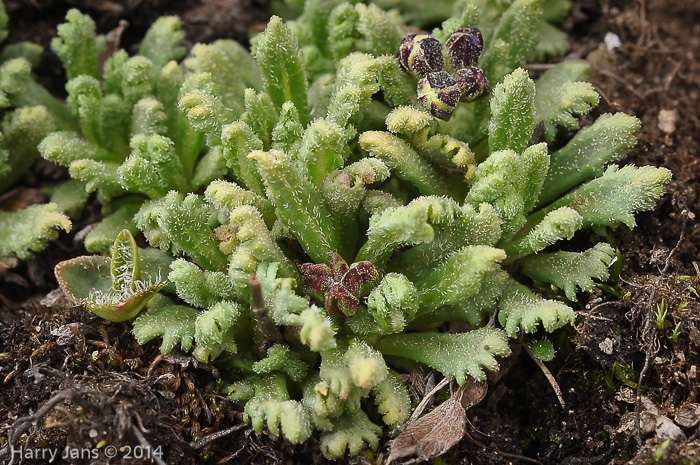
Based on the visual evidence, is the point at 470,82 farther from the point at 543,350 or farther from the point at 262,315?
the point at 262,315

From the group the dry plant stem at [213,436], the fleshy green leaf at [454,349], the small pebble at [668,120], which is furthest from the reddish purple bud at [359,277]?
the small pebble at [668,120]

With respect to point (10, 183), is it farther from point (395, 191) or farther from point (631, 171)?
point (631, 171)

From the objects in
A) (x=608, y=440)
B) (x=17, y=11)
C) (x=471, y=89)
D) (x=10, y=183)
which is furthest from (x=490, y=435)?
(x=17, y=11)

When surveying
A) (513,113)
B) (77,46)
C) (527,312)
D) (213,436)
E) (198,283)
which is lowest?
(213,436)

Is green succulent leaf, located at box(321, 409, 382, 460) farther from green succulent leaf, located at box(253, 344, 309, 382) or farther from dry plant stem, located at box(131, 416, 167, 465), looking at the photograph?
dry plant stem, located at box(131, 416, 167, 465)

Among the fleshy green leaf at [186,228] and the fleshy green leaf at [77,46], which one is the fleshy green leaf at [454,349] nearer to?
the fleshy green leaf at [186,228]

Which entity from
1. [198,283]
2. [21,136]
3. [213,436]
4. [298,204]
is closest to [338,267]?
[298,204]
